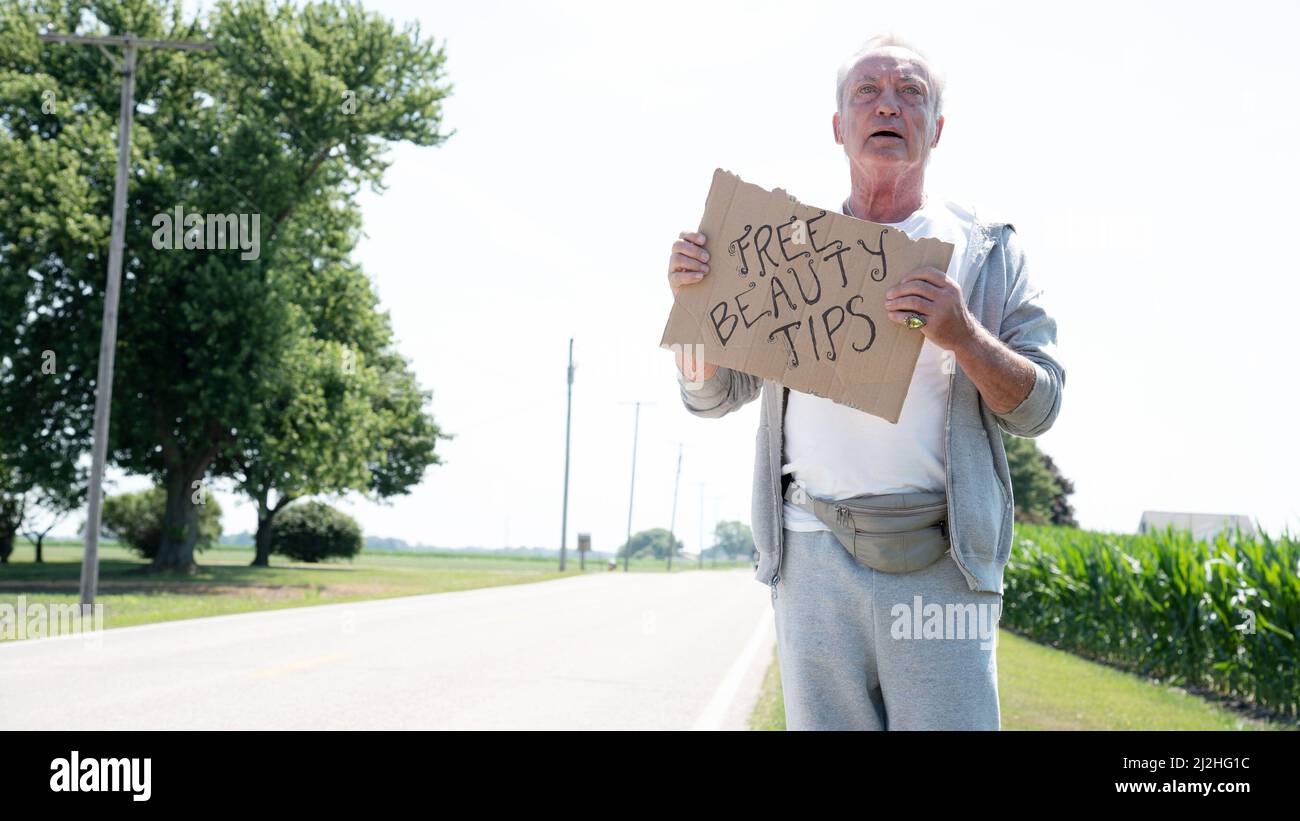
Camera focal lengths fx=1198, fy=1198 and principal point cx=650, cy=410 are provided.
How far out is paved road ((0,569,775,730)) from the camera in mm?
8555

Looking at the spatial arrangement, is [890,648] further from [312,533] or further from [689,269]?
[312,533]

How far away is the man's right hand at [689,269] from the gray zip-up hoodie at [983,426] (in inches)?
2.1

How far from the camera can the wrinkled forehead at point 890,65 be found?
2.54m

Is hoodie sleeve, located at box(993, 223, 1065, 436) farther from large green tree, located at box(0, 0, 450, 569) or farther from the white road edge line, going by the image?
large green tree, located at box(0, 0, 450, 569)

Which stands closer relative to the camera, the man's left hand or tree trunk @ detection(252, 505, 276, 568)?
the man's left hand

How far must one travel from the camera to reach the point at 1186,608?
13727mm

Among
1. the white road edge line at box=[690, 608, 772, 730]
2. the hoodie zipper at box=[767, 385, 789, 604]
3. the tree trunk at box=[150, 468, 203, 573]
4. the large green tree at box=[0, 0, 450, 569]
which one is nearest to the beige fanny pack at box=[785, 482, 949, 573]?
the hoodie zipper at box=[767, 385, 789, 604]

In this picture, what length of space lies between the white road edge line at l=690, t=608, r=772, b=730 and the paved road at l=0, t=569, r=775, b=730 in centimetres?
2

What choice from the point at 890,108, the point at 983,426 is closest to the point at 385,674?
the point at 983,426

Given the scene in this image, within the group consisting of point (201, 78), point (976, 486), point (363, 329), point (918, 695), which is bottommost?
point (918, 695)
